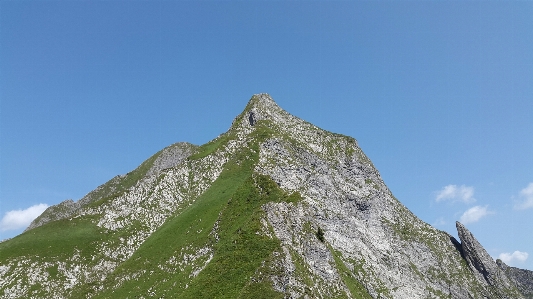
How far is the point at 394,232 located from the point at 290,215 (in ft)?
185

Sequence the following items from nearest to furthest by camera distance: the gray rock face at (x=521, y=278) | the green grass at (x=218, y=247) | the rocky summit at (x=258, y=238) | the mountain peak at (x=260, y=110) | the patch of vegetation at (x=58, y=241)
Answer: the green grass at (x=218, y=247), the rocky summit at (x=258, y=238), the patch of vegetation at (x=58, y=241), the mountain peak at (x=260, y=110), the gray rock face at (x=521, y=278)

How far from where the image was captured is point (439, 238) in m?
120

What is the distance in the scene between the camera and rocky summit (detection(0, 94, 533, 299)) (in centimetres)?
5934

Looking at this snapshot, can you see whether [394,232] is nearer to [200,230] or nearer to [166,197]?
[200,230]

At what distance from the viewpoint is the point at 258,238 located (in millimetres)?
57875

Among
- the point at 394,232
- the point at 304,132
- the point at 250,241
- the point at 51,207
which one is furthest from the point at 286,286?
the point at 51,207

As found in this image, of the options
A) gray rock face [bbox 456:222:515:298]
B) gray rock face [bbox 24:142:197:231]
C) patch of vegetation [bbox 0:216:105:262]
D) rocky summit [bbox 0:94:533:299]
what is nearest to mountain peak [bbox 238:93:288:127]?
rocky summit [bbox 0:94:533:299]

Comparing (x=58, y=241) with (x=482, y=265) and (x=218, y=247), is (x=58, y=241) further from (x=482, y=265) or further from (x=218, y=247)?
(x=482, y=265)

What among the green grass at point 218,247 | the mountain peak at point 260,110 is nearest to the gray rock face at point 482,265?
the green grass at point 218,247

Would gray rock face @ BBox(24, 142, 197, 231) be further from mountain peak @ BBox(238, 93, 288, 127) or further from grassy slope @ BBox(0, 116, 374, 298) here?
grassy slope @ BBox(0, 116, 374, 298)

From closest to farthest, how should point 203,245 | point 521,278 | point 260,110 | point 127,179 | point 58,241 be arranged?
point 203,245 → point 58,241 → point 260,110 → point 521,278 → point 127,179

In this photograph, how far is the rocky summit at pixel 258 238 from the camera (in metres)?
59.3

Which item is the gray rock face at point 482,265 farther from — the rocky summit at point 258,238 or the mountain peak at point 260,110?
the mountain peak at point 260,110

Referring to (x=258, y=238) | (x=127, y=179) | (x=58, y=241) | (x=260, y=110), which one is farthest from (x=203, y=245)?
(x=127, y=179)
